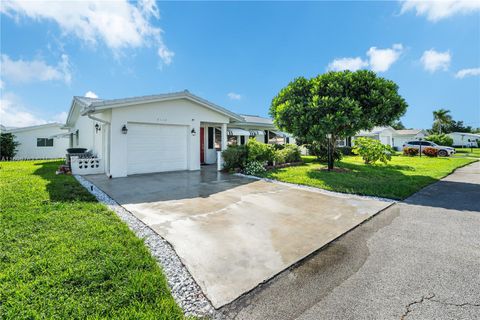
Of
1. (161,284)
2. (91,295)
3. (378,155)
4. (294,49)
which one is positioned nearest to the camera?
(91,295)

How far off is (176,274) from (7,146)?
1247 inches

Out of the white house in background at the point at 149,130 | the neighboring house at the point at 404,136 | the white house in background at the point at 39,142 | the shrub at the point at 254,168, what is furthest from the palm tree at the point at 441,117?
the white house in background at the point at 39,142

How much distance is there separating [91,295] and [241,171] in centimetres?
1097

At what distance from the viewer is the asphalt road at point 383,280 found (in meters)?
2.71

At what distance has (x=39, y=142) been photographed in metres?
27.4

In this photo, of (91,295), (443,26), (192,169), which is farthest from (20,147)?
(443,26)

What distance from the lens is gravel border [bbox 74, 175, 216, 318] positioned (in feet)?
9.16

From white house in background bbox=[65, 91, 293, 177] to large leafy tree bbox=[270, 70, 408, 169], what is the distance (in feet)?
16.3

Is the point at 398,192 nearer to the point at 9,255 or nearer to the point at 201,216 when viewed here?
the point at 201,216

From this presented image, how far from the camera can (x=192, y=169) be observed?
14.3 metres

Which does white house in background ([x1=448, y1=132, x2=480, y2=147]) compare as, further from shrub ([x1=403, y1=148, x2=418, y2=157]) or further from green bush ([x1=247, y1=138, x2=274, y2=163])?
green bush ([x1=247, y1=138, x2=274, y2=163])

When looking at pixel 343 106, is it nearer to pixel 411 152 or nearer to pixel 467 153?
pixel 411 152

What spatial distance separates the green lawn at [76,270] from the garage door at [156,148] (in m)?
6.94

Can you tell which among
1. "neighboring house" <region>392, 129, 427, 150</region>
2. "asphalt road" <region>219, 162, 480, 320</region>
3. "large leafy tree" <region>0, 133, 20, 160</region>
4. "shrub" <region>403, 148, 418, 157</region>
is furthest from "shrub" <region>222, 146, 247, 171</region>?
"neighboring house" <region>392, 129, 427, 150</region>
